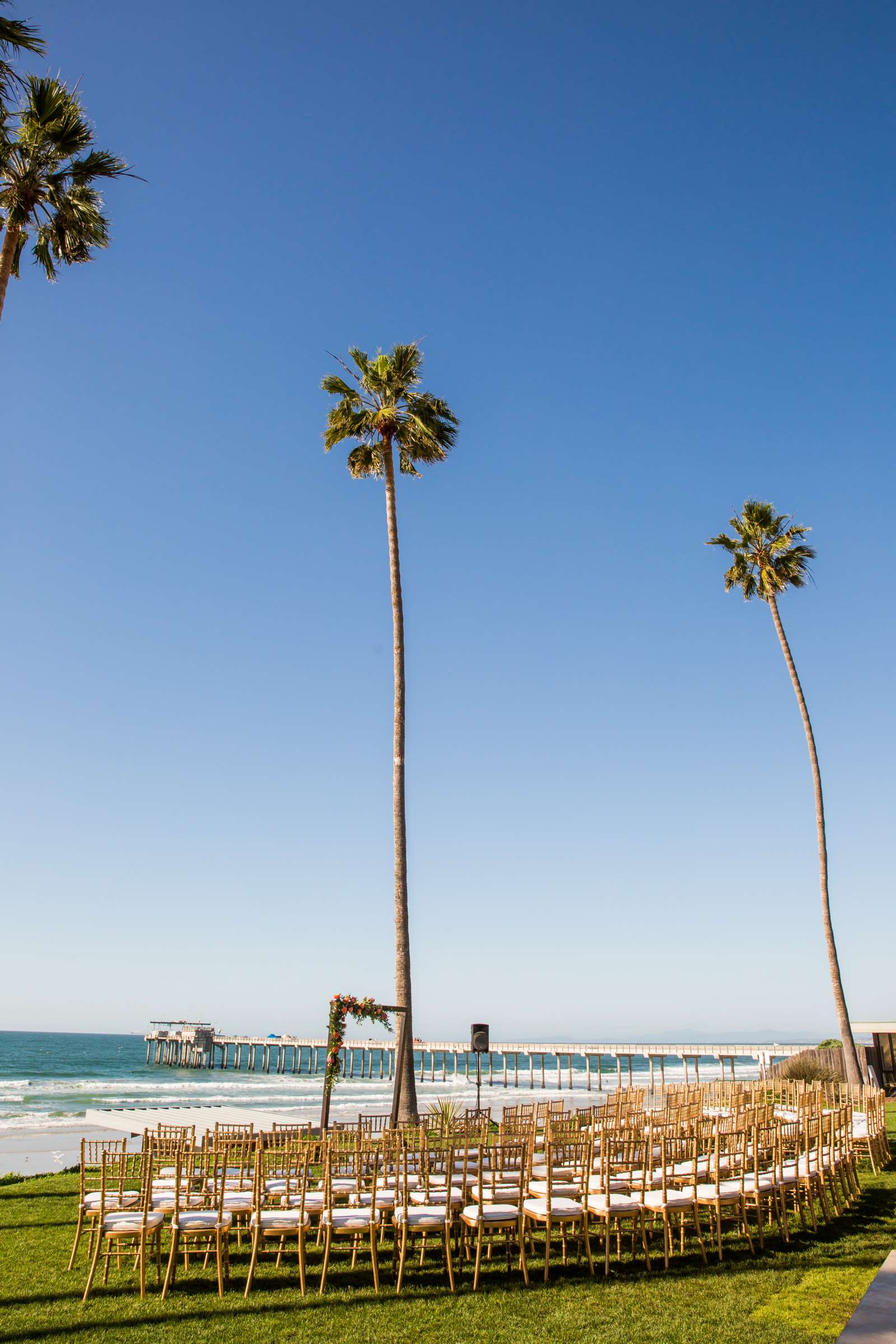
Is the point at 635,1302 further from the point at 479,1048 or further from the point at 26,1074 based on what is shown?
the point at 26,1074

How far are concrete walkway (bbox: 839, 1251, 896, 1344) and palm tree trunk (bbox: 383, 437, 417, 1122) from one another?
908 centimetres

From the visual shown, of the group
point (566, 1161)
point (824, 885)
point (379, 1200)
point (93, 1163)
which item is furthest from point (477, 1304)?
point (824, 885)

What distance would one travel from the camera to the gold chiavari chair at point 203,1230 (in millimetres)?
6430

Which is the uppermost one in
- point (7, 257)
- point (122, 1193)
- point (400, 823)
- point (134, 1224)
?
point (7, 257)

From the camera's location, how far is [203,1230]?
259 inches

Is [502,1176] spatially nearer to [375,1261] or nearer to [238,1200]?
[375,1261]

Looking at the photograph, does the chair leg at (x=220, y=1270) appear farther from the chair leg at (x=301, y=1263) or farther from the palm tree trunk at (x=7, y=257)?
the palm tree trunk at (x=7, y=257)

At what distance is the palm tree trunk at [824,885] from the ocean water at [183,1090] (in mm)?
10079

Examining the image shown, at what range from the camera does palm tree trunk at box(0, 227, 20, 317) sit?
9.91 m

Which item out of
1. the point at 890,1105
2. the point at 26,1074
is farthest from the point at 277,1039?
the point at 890,1105

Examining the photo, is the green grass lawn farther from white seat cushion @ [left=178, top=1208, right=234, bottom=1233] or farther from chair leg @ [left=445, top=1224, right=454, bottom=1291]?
white seat cushion @ [left=178, top=1208, right=234, bottom=1233]

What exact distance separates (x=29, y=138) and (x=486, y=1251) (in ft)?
39.8

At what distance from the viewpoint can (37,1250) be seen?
777 cm

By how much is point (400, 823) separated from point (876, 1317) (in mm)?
12128
